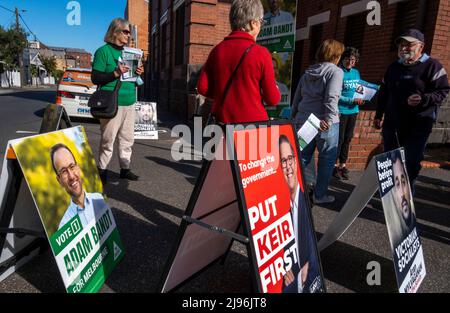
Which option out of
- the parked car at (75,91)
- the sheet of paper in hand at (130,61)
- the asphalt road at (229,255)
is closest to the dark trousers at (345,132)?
the asphalt road at (229,255)

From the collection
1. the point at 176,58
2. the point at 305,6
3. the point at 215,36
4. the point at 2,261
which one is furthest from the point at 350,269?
the point at 176,58

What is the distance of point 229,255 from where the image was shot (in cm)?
274

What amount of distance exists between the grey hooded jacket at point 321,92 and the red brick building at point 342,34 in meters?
2.29

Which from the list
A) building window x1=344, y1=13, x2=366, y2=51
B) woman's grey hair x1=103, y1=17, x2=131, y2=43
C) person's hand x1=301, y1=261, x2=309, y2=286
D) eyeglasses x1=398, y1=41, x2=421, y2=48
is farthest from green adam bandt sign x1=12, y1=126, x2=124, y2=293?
building window x1=344, y1=13, x2=366, y2=51

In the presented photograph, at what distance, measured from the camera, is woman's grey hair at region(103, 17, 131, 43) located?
3.58m

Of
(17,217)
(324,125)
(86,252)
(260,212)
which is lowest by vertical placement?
(86,252)

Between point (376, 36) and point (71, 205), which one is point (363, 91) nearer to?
point (376, 36)

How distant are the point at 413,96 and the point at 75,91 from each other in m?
8.92

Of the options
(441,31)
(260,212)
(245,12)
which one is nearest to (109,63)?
(245,12)

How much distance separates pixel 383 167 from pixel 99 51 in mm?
3060

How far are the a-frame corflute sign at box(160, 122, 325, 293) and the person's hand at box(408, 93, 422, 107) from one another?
1778 mm

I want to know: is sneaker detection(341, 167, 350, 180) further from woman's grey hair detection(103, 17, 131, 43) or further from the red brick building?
woman's grey hair detection(103, 17, 131, 43)

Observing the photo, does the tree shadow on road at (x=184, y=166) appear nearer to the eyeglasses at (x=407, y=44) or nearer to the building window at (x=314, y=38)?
the eyeglasses at (x=407, y=44)

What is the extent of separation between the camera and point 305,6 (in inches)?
438
